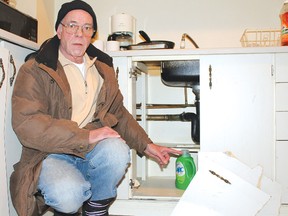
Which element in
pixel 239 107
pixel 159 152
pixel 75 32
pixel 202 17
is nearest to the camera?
pixel 75 32

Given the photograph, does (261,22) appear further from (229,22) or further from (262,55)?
(262,55)

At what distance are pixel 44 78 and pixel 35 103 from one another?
13cm

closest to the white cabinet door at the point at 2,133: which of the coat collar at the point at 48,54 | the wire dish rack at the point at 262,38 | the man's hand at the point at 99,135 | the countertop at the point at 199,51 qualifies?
the coat collar at the point at 48,54

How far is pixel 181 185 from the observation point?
1803 mm

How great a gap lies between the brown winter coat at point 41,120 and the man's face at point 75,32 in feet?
0.18

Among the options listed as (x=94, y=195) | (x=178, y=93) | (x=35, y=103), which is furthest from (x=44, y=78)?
(x=178, y=93)

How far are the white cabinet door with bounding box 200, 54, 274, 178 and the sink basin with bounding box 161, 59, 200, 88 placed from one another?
0.88 feet

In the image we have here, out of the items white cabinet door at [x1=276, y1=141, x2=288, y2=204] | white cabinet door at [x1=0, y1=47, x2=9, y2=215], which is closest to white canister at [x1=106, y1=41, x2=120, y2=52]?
white cabinet door at [x1=0, y1=47, x2=9, y2=215]

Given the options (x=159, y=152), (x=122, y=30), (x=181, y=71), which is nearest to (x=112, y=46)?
(x=122, y=30)

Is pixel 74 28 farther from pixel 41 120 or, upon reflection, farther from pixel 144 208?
pixel 144 208

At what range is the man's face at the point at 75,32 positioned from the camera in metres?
1.30

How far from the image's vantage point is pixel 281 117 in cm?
154

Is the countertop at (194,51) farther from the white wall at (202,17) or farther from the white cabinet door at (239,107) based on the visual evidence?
the white wall at (202,17)

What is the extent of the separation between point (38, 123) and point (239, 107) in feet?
3.30
